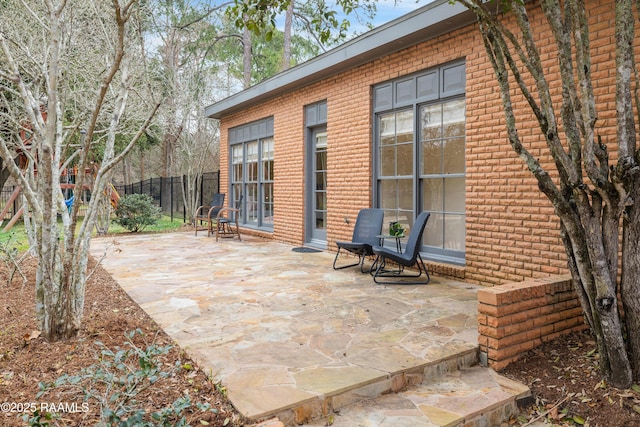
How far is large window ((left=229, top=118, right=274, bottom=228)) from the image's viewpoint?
32.9 ft

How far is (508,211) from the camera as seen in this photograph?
488 centimetres

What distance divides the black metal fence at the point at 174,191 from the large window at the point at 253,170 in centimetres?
315

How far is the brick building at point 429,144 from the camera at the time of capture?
464 cm

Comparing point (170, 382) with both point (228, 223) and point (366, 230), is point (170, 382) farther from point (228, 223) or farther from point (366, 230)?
point (228, 223)

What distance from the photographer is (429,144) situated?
596 cm

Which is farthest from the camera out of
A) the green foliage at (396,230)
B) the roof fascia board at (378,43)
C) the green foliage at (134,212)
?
the green foliage at (134,212)

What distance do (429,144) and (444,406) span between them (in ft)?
13.2

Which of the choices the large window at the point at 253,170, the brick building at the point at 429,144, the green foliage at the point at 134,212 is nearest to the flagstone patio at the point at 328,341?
the brick building at the point at 429,144

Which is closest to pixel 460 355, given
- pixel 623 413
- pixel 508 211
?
pixel 623 413

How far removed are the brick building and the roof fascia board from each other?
2cm

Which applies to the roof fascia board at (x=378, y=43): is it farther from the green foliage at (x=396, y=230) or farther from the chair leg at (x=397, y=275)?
the chair leg at (x=397, y=275)

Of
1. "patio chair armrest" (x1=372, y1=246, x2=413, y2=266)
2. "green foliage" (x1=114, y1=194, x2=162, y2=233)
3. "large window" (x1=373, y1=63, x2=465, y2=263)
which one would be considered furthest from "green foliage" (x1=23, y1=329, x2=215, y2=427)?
"green foliage" (x1=114, y1=194, x2=162, y2=233)

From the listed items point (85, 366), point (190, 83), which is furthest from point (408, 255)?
point (190, 83)

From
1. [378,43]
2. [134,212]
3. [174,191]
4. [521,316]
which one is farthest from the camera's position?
[174,191]
